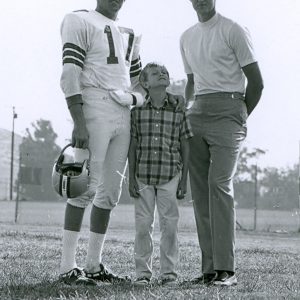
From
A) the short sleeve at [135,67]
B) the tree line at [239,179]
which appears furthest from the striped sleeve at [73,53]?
the tree line at [239,179]

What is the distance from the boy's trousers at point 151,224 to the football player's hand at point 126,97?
0.65 m

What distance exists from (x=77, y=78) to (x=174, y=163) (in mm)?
1043

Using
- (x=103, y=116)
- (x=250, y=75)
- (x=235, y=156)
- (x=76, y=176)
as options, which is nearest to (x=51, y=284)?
(x=76, y=176)

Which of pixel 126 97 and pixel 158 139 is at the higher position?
pixel 126 97

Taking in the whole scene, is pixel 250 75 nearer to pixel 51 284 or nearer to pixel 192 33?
pixel 192 33

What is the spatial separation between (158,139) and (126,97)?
43cm

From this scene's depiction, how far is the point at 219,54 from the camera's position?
5516 mm

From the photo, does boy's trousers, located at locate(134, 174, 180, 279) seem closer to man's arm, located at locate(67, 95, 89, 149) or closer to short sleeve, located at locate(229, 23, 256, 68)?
man's arm, located at locate(67, 95, 89, 149)

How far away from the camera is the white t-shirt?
5414 millimetres

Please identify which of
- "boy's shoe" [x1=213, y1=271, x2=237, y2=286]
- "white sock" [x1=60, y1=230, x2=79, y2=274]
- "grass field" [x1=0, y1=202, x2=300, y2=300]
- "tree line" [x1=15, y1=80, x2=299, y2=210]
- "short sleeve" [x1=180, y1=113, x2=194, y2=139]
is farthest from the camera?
"tree line" [x1=15, y1=80, x2=299, y2=210]

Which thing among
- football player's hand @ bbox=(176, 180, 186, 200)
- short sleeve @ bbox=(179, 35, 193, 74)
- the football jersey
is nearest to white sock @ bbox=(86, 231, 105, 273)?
football player's hand @ bbox=(176, 180, 186, 200)

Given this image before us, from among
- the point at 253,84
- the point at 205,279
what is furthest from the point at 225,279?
the point at 253,84

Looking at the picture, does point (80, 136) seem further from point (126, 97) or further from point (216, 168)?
point (216, 168)

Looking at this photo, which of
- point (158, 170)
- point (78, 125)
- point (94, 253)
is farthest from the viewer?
point (94, 253)
